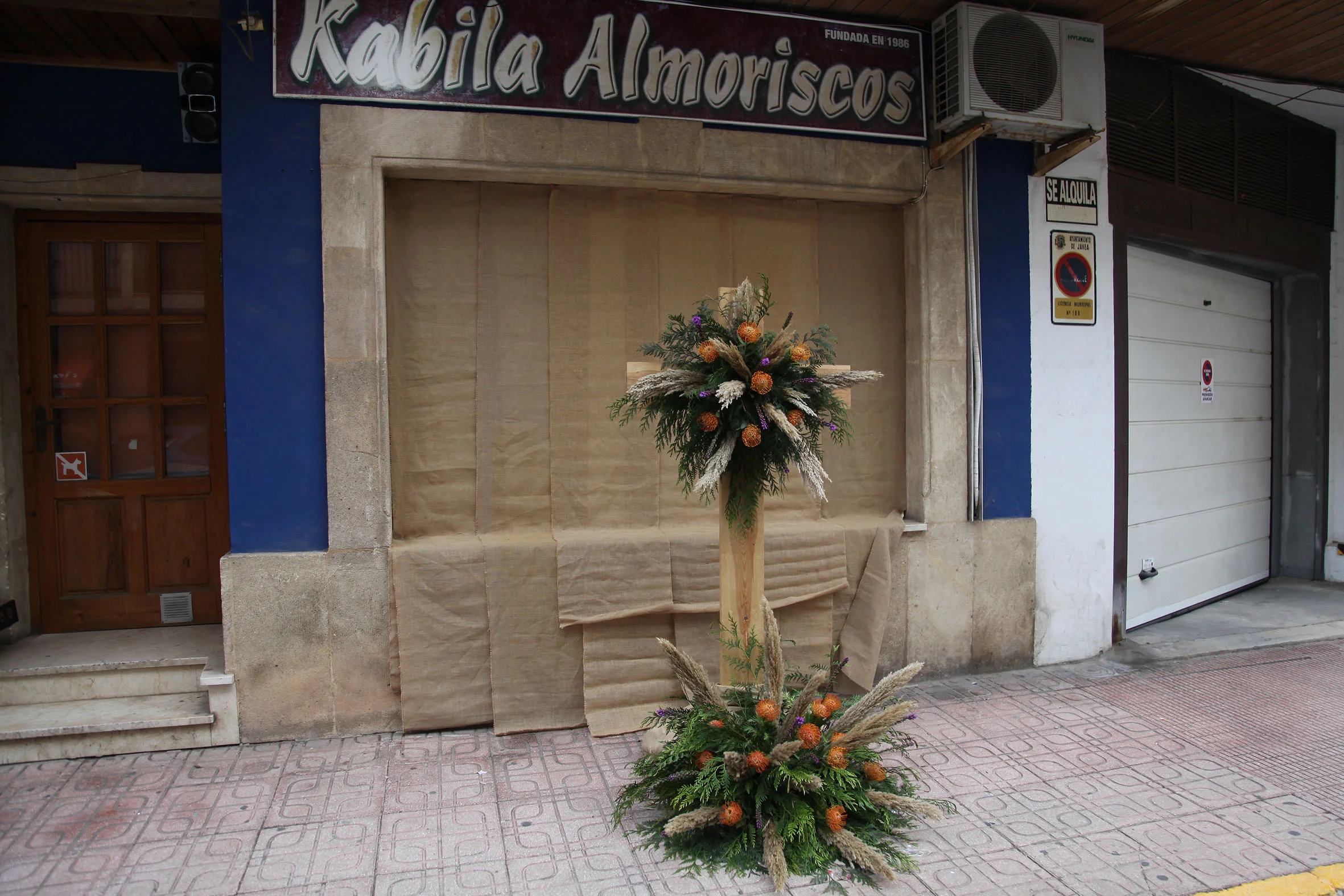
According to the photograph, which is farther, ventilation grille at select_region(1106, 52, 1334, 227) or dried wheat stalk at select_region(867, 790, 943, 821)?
ventilation grille at select_region(1106, 52, 1334, 227)

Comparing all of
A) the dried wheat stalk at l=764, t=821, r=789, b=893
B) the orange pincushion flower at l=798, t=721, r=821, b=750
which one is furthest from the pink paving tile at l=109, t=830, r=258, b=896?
the orange pincushion flower at l=798, t=721, r=821, b=750

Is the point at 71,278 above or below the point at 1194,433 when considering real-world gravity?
above

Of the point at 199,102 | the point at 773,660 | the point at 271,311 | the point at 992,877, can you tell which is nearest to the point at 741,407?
the point at 773,660

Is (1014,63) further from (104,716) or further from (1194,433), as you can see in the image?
(104,716)

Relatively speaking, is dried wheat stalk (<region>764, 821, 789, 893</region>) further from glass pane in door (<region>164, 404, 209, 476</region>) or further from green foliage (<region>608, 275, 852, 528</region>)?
glass pane in door (<region>164, 404, 209, 476</region>)

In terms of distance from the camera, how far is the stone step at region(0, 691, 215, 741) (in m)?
4.09

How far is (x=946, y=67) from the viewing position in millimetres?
5004

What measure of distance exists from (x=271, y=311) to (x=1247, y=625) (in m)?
6.99

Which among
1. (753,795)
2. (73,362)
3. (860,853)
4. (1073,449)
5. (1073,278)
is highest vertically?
(1073,278)

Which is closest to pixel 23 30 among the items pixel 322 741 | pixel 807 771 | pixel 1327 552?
pixel 322 741

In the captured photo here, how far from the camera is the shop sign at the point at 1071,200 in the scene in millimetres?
5516

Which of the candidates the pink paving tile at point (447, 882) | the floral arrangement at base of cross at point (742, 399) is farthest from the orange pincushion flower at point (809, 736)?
the pink paving tile at point (447, 882)

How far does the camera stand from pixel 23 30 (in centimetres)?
466

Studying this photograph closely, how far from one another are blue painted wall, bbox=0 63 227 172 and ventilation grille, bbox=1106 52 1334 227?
5.88 metres
